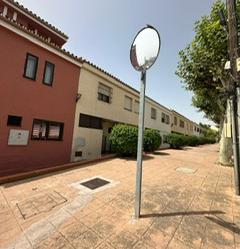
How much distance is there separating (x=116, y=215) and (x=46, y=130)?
6151mm

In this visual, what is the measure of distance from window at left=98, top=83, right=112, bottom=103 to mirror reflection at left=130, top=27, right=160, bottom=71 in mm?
8197

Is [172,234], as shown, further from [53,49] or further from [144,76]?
[53,49]

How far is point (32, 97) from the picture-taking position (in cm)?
738

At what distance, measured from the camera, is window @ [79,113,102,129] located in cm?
1000

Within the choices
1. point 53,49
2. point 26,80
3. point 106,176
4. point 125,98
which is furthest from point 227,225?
point 125,98

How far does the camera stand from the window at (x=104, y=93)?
37.8ft

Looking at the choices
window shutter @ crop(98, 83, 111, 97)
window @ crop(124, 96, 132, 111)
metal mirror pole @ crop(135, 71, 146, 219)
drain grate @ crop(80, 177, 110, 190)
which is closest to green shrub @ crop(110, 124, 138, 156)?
window shutter @ crop(98, 83, 111, 97)

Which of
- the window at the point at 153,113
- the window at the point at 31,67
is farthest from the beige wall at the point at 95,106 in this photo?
the window at the point at 153,113

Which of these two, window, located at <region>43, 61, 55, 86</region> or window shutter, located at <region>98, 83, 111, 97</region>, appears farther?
window shutter, located at <region>98, 83, 111, 97</region>

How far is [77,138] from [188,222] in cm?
762

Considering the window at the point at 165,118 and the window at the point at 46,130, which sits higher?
the window at the point at 165,118

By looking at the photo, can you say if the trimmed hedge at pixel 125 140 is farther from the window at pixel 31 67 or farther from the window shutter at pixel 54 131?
the window at pixel 31 67

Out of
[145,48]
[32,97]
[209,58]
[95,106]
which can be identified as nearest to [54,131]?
[32,97]

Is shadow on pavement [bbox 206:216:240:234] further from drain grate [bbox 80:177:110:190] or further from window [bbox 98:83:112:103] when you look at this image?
window [bbox 98:83:112:103]
